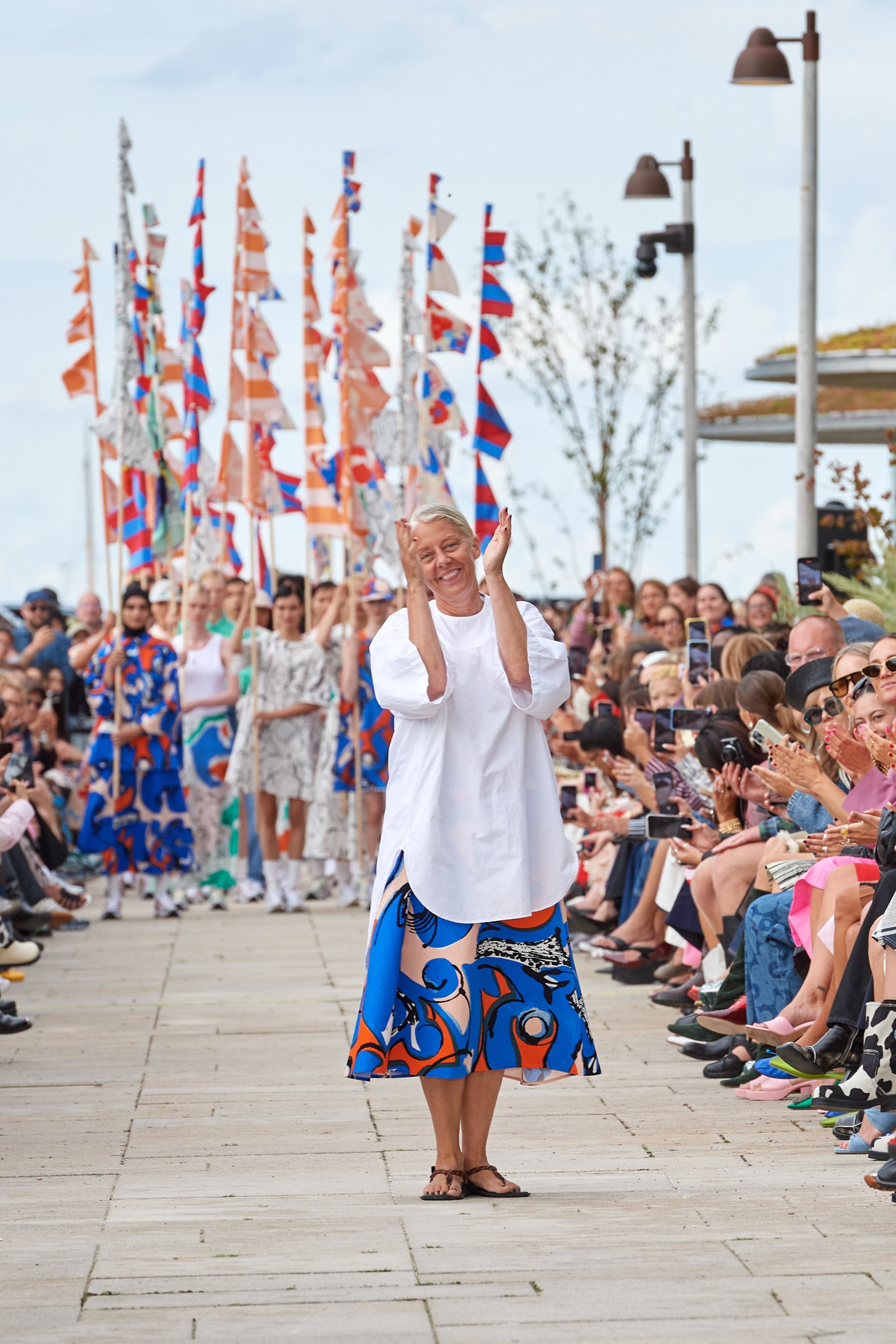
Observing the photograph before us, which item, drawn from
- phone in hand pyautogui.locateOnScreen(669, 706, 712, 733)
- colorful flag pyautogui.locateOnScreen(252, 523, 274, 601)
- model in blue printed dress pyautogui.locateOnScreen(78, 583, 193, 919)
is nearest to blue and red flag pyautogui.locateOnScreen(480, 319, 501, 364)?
colorful flag pyautogui.locateOnScreen(252, 523, 274, 601)

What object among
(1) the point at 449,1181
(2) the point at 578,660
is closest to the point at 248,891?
(2) the point at 578,660

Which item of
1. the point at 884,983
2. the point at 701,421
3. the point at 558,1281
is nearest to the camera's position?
the point at 558,1281

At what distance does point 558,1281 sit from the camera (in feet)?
14.8

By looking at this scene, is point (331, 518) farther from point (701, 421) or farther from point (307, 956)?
point (701, 421)

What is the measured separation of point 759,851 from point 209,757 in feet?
21.5

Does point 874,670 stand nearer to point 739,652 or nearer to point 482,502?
point 739,652

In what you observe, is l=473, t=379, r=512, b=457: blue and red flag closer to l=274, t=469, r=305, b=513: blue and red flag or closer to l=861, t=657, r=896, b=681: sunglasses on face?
l=274, t=469, r=305, b=513: blue and red flag

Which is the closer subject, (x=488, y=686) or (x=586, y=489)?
(x=488, y=686)

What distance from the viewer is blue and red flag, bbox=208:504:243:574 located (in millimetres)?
17172

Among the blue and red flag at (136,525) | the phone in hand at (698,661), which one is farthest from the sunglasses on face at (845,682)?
the blue and red flag at (136,525)

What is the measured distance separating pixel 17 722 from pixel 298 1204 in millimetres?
7526

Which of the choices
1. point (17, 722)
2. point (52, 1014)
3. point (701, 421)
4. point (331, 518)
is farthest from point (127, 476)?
point (701, 421)

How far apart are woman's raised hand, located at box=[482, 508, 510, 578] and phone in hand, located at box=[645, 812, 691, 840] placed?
9.60 feet

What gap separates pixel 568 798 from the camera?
11.1 metres
